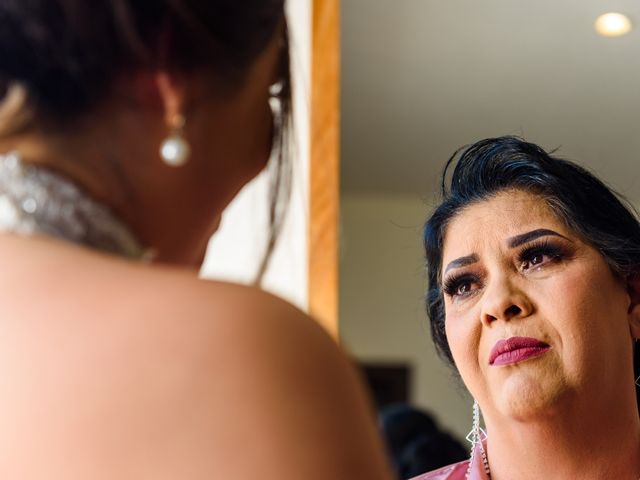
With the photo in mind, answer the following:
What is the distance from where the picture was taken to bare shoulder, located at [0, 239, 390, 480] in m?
0.28

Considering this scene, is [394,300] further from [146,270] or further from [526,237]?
[146,270]

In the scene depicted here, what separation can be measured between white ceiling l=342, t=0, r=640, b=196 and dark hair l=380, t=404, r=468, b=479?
0.22m

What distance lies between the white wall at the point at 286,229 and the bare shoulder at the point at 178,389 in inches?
23.3

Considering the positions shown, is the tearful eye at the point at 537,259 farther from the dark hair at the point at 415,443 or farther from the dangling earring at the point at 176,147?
the dangling earring at the point at 176,147

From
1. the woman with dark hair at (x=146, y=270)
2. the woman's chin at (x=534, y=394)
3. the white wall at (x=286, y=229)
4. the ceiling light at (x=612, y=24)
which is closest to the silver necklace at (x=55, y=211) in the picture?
the woman with dark hair at (x=146, y=270)

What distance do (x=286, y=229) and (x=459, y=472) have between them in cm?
35

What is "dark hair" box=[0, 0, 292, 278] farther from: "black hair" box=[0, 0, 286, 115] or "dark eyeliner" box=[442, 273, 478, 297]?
"dark eyeliner" box=[442, 273, 478, 297]

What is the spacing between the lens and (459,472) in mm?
762

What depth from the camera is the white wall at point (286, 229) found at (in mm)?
966

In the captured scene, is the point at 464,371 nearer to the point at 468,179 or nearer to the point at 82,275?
the point at 468,179

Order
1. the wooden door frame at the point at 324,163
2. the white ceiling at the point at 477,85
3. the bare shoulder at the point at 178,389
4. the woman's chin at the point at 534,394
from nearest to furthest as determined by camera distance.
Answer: the bare shoulder at the point at 178,389 → the woman's chin at the point at 534,394 → the white ceiling at the point at 477,85 → the wooden door frame at the point at 324,163

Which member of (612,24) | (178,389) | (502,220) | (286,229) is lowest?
(178,389)

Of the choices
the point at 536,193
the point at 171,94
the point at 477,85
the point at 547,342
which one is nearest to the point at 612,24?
the point at 477,85

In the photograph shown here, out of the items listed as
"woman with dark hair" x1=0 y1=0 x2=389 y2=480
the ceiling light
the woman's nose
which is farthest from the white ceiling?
"woman with dark hair" x1=0 y1=0 x2=389 y2=480
